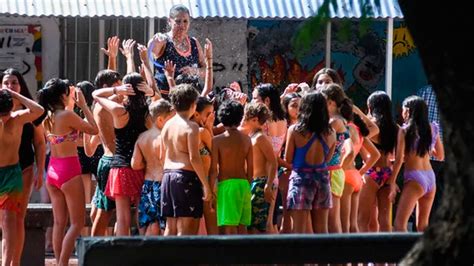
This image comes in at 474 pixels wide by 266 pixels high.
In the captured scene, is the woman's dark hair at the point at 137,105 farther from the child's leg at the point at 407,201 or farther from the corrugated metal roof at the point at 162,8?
the corrugated metal roof at the point at 162,8

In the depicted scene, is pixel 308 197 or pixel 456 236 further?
pixel 308 197

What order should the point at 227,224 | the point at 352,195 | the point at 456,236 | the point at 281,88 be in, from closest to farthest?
the point at 456,236 → the point at 227,224 → the point at 352,195 → the point at 281,88

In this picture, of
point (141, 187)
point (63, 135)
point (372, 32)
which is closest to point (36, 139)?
point (63, 135)

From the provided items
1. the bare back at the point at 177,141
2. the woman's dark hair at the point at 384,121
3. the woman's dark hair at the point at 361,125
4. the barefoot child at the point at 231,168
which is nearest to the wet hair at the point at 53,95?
the bare back at the point at 177,141

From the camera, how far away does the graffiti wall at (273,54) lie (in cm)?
1853

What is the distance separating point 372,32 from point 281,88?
1.56m

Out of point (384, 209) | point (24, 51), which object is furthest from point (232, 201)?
point (24, 51)

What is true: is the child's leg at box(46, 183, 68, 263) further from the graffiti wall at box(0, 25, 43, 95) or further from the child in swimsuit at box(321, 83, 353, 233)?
the graffiti wall at box(0, 25, 43, 95)

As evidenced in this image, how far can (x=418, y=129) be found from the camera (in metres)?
13.1

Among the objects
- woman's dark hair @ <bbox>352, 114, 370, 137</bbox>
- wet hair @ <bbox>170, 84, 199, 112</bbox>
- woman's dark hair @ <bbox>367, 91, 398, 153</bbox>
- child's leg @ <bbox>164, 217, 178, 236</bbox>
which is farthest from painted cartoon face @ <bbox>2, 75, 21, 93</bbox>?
woman's dark hair @ <bbox>367, 91, 398, 153</bbox>

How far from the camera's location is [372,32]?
748 inches

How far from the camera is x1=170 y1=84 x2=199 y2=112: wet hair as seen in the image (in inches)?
449

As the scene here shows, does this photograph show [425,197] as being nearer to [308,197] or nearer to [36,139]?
[308,197]

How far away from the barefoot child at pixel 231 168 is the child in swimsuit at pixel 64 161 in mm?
1189
